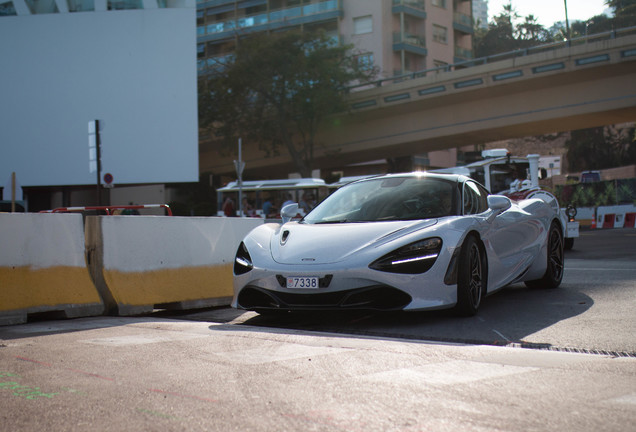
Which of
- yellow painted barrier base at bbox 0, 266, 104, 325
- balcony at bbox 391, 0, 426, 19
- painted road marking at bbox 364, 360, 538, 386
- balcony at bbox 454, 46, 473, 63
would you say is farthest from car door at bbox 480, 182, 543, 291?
balcony at bbox 454, 46, 473, 63

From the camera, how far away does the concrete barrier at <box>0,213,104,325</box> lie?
7.72 meters

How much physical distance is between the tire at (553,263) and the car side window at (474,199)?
137cm

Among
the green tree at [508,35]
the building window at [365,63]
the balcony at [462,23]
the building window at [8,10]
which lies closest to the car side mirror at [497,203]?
the building window at [8,10]

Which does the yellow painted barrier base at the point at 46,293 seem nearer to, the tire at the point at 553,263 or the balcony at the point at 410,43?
the tire at the point at 553,263

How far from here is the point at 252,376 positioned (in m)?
4.53

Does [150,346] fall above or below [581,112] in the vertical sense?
below

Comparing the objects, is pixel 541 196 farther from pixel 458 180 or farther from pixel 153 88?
pixel 153 88

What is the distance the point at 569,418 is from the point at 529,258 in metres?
5.50

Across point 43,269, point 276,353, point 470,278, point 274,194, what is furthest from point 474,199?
point 274,194

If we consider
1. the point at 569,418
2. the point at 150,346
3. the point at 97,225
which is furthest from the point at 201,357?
the point at 97,225

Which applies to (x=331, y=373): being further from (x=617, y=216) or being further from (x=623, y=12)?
(x=623, y=12)

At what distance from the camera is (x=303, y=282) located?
673cm

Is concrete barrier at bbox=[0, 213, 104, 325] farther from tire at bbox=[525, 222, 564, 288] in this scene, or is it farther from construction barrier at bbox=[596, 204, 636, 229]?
construction barrier at bbox=[596, 204, 636, 229]

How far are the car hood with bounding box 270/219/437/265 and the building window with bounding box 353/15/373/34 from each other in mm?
62064
